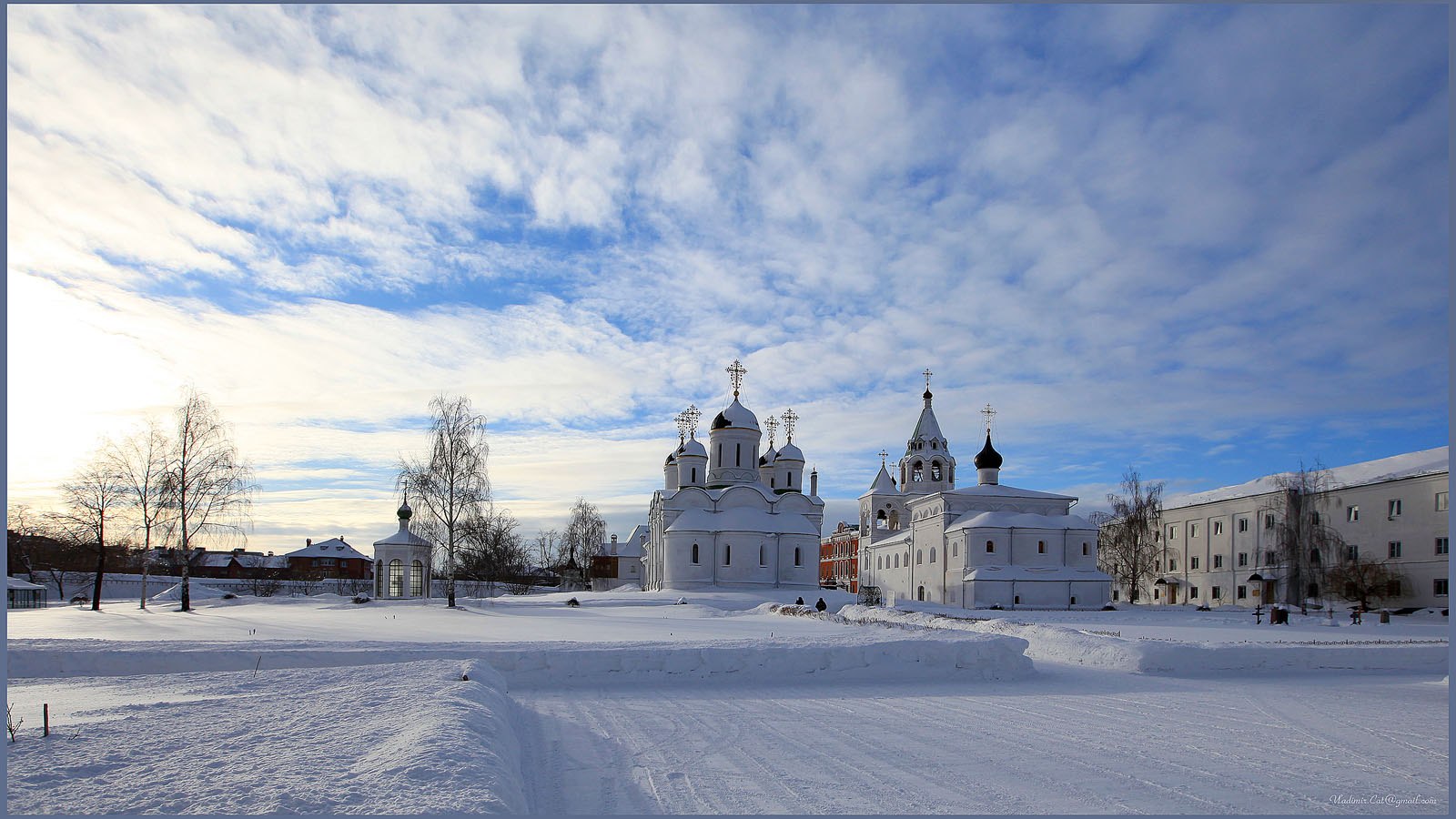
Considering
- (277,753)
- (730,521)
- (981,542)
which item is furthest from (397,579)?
(277,753)

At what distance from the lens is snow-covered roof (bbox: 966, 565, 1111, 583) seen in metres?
47.0

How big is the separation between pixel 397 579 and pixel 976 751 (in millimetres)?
36703

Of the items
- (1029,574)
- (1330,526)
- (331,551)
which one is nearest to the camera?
(1029,574)

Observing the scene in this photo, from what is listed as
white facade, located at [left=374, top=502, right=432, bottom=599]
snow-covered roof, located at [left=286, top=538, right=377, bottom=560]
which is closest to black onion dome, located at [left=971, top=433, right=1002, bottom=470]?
white facade, located at [left=374, top=502, right=432, bottom=599]

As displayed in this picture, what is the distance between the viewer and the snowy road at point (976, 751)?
704 cm

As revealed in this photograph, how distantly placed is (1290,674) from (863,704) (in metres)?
10.3

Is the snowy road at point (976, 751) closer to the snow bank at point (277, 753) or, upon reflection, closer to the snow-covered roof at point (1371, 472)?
the snow bank at point (277, 753)

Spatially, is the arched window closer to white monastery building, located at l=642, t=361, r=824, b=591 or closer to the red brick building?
white monastery building, located at l=642, t=361, r=824, b=591

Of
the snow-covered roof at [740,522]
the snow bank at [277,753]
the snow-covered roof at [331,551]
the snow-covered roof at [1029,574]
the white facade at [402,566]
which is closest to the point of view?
the snow bank at [277,753]

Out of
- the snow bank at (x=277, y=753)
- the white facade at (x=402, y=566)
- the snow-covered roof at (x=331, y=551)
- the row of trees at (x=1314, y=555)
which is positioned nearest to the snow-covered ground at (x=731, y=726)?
the snow bank at (x=277, y=753)

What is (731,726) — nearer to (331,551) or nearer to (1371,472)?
(1371,472)

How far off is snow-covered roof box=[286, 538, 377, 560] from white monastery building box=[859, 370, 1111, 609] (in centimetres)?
5792

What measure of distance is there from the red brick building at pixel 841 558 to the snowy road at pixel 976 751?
89.5 m

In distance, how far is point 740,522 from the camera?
5247 cm
